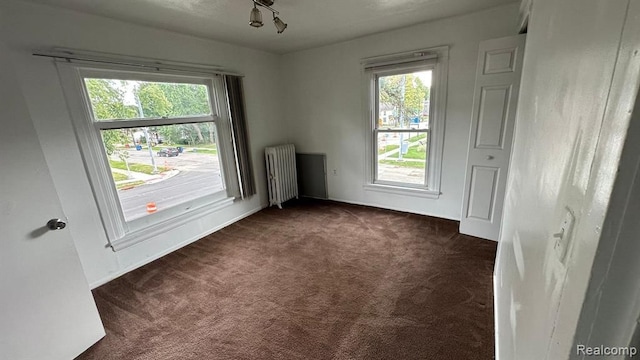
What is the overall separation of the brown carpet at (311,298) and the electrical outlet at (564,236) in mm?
1351

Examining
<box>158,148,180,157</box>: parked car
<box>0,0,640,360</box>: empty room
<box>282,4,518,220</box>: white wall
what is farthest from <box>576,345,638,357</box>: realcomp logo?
<box>158,148,180,157</box>: parked car

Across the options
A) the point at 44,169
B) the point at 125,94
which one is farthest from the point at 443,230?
the point at 125,94

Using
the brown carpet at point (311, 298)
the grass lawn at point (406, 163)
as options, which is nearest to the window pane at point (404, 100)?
the grass lawn at point (406, 163)

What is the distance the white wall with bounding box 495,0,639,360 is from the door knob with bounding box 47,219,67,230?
7.54 ft

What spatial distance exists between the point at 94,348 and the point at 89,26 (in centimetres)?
258

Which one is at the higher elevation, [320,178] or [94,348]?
[320,178]

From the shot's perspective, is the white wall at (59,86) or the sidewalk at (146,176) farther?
the sidewalk at (146,176)

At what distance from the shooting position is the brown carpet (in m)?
1.65

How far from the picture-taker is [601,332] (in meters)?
0.34

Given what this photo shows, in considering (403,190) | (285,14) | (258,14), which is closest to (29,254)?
(258,14)

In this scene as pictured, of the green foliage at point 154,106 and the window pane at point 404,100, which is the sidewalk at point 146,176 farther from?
the window pane at point 404,100

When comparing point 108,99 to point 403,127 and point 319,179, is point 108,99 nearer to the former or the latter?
point 319,179

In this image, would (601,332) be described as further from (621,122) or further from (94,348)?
(94,348)

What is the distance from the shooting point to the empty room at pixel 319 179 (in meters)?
0.52
